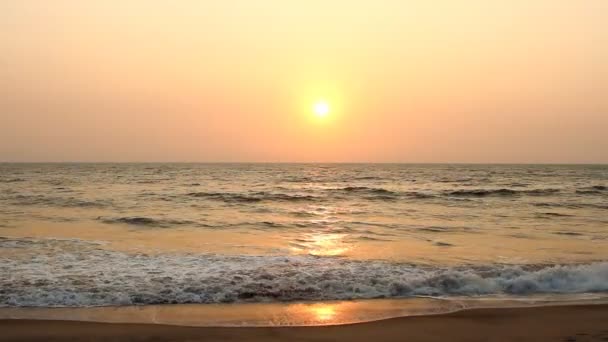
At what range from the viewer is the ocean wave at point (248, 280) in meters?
9.40

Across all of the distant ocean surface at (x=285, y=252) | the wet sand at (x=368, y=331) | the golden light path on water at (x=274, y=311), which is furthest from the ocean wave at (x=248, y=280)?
the wet sand at (x=368, y=331)

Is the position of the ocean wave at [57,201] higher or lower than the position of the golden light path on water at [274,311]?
higher

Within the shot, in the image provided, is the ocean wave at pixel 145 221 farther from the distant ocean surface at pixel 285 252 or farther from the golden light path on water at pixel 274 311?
the golden light path on water at pixel 274 311

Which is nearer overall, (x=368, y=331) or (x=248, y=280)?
(x=368, y=331)

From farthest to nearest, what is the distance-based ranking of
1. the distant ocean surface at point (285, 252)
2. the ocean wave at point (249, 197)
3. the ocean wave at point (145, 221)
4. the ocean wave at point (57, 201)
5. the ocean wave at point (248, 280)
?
the ocean wave at point (249, 197) → the ocean wave at point (57, 201) → the ocean wave at point (145, 221) → the distant ocean surface at point (285, 252) → the ocean wave at point (248, 280)

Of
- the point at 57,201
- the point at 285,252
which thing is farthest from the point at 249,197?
the point at 285,252

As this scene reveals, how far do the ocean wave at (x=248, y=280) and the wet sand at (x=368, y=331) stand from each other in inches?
63.2

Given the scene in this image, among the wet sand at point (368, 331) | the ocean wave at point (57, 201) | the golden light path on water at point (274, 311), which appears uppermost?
the ocean wave at point (57, 201)

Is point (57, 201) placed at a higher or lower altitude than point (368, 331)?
higher

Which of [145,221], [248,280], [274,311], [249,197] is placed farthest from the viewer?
[249,197]

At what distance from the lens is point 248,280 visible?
10398mm

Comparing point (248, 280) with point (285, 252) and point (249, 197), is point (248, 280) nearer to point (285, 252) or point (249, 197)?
point (285, 252)

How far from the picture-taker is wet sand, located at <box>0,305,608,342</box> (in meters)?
7.12

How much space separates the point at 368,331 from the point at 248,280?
3475mm
